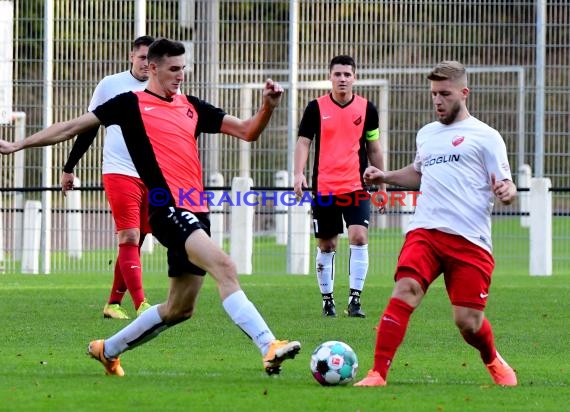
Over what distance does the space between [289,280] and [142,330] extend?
1063cm

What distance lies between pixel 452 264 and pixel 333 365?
93 centimetres

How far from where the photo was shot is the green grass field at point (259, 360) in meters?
8.12

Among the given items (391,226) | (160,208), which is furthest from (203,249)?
(391,226)

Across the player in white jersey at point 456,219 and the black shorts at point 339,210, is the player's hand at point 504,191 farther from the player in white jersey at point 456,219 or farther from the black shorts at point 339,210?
the black shorts at point 339,210

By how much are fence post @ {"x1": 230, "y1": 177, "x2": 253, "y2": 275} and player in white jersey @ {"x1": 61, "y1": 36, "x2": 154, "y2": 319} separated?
6.86 m

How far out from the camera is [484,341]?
9.02m

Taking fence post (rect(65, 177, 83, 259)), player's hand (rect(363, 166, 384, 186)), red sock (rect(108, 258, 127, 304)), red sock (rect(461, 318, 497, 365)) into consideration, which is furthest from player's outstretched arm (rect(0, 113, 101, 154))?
fence post (rect(65, 177, 83, 259))

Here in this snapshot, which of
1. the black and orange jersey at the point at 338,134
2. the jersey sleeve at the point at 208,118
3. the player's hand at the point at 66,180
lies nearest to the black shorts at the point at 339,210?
the black and orange jersey at the point at 338,134

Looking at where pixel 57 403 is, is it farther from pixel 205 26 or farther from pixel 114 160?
pixel 205 26

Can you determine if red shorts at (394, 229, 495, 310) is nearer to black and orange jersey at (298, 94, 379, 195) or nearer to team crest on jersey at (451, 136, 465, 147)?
team crest on jersey at (451, 136, 465, 147)

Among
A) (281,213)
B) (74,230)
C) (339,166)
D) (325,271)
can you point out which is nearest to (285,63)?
(281,213)

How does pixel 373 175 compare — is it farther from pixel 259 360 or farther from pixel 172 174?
pixel 259 360

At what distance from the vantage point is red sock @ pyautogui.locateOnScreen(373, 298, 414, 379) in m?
8.70

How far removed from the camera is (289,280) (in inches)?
779
